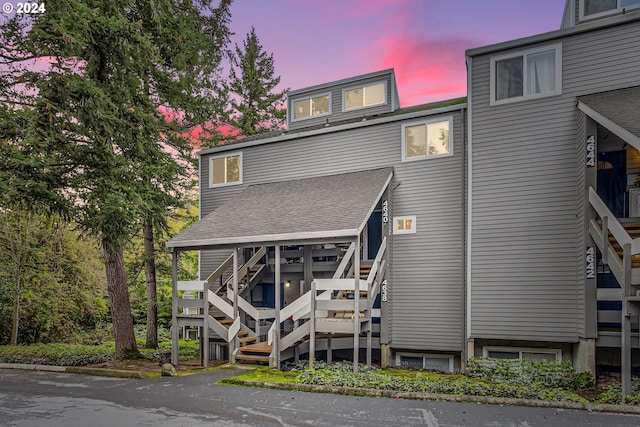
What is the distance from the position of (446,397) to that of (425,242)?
17.8 ft

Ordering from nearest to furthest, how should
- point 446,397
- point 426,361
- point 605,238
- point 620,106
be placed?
point 446,397, point 605,238, point 620,106, point 426,361


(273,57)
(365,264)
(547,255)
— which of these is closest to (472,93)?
(547,255)

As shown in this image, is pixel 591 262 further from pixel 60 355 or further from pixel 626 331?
pixel 60 355

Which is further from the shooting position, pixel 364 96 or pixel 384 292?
pixel 364 96

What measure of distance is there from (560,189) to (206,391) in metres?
9.37

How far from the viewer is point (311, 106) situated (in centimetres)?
1712

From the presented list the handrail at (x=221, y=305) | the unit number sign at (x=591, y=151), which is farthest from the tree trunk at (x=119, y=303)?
the unit number sign at (x=591, y=151)

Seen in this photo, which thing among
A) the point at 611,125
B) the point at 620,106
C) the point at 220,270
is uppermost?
the point at 620,106

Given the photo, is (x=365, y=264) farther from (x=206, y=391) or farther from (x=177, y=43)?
(x=177, y=43)

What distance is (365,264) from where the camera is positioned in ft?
44.6

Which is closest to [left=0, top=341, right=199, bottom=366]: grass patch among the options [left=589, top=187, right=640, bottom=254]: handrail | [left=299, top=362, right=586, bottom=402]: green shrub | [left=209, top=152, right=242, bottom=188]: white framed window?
[left=209, top=152, right=242, bottom=188]: white framed window

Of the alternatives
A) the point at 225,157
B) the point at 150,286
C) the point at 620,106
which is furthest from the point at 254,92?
the point at 620,106

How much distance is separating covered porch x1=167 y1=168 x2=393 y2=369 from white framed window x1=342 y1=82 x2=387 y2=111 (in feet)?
11.4

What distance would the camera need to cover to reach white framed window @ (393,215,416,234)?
12.9 meters
